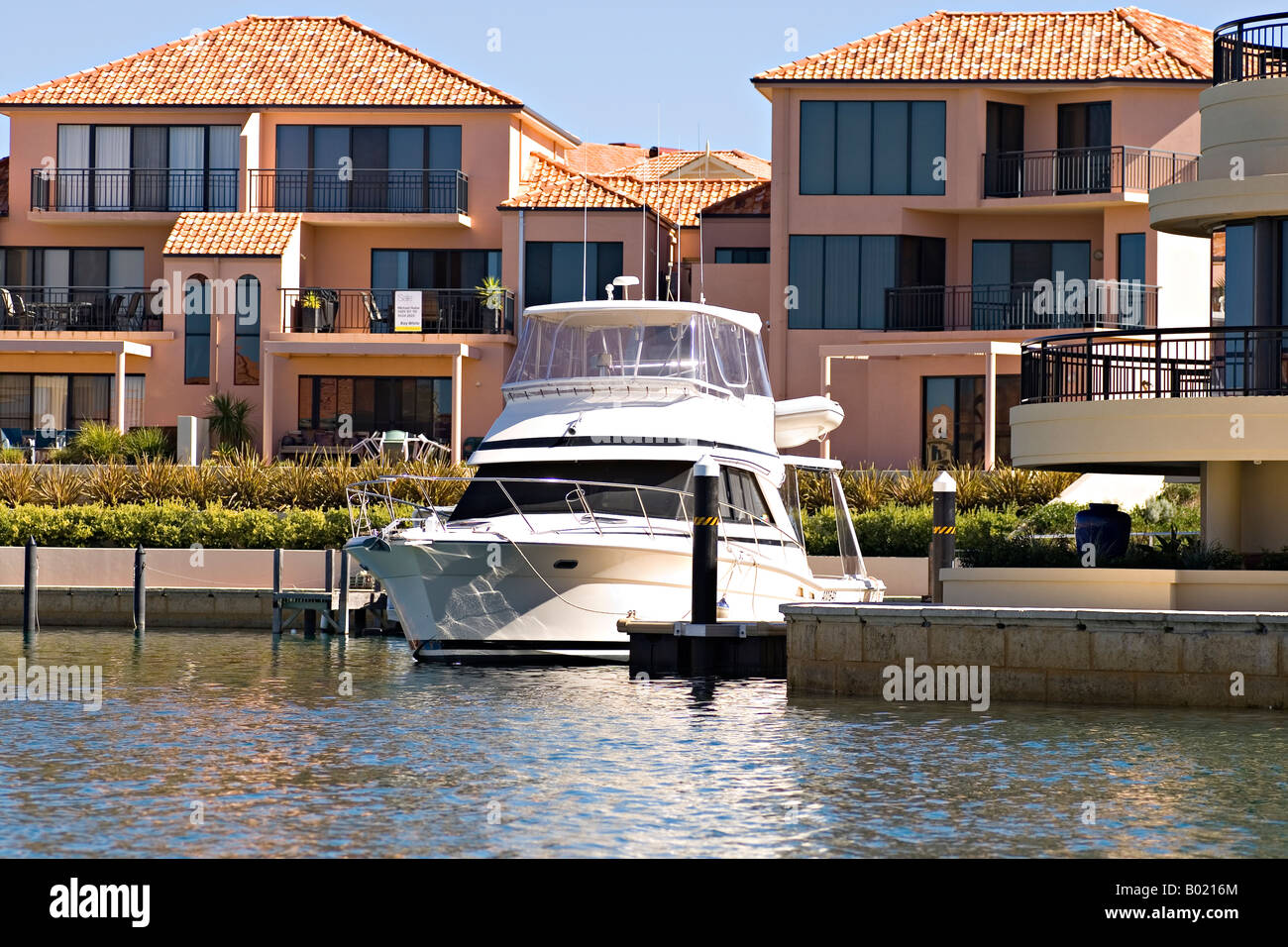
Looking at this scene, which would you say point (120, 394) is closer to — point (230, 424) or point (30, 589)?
point (230, 424)

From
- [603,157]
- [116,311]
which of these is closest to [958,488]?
[116,311]

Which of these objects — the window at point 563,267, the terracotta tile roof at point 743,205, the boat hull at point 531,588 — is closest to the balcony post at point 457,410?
the window at point 563,267

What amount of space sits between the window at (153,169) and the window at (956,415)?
17.7 meters

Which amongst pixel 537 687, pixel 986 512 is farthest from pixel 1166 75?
pixel 537 687

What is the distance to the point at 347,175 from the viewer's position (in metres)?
47.2

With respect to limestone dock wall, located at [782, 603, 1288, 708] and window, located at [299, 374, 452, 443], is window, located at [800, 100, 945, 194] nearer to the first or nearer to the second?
window, located at [299, 374, 452, 443]

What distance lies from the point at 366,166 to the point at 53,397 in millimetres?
9402

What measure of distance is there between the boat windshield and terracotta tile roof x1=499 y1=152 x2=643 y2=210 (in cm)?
1696

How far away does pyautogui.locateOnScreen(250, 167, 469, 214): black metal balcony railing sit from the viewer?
47062 millimetres

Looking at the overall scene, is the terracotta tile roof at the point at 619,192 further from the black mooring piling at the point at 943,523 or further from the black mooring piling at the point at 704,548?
the black mooring piling at the point at 704,548

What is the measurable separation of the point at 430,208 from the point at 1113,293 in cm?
1620

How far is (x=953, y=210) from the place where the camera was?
43938mm

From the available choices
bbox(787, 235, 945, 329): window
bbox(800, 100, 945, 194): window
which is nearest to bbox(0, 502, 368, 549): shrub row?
bbox(787, 235, 945, 329): window

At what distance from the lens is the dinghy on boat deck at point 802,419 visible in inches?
1198
